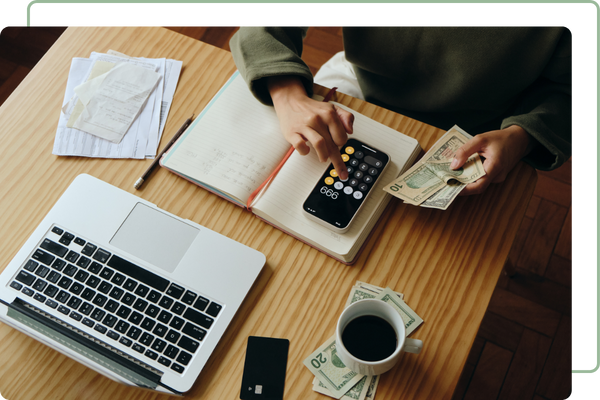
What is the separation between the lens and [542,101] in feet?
2.83

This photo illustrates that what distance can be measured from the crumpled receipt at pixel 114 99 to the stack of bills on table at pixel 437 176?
53 cm

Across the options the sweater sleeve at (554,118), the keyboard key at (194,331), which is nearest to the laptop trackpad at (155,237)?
the keyboard key at (194,331)

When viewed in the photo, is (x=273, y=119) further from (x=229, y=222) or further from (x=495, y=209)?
(x=495, y=209)

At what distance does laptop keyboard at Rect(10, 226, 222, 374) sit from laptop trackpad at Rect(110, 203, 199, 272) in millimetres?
26

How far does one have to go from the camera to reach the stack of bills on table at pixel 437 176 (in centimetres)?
71

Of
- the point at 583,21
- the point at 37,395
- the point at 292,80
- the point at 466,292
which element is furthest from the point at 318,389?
the point at 583,21

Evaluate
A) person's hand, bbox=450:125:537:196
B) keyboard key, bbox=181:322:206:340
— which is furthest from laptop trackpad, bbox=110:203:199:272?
person's hand, bbox=450:125:537:196

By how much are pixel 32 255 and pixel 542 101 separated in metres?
1.01

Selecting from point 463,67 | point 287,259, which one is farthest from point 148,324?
point 463,67

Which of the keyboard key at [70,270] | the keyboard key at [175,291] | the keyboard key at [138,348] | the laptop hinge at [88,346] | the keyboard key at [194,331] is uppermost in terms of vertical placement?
the keyboard key at [175,291]

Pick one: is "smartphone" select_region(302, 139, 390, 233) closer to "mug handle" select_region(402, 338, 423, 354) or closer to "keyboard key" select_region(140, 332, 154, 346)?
"mug handle" select_region(402, 338, 423, 354)

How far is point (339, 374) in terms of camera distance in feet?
2.08

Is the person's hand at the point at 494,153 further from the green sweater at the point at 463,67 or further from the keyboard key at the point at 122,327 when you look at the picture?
the keyboard key at the point at 122,327

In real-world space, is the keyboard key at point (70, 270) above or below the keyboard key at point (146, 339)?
above
